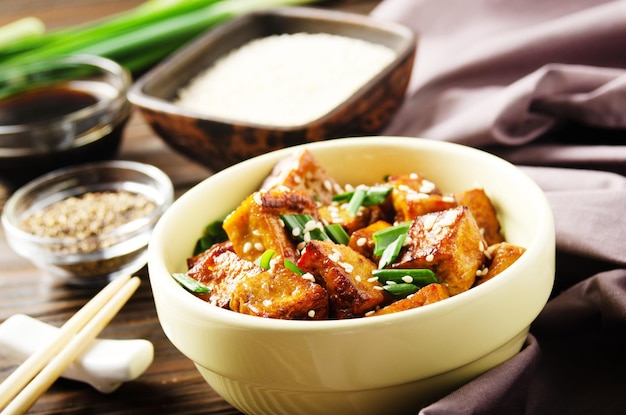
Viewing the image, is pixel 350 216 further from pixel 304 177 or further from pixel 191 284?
pixel 191 284

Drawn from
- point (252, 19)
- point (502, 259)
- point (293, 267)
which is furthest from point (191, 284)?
point (252, 19)

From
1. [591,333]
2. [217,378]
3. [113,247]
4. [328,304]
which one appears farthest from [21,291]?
[591,333]

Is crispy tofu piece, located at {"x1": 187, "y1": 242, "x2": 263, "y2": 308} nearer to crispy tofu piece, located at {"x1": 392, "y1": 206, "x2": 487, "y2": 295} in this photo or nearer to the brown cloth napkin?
crispy tofu piece, located at {"x1": 392, "y1": 206, "x2": 487, "y2": 295}

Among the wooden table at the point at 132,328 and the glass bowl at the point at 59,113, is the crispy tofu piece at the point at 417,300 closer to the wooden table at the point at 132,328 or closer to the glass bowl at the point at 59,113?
the wooden table at the point at 132,328

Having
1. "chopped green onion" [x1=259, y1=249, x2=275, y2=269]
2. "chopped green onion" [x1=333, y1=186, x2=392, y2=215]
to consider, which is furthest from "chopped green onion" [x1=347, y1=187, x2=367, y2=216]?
"chopped green onion" [x1=259, y1=249, x2=275, y2=269]

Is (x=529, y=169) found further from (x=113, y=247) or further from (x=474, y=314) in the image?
(x=113, y=247)

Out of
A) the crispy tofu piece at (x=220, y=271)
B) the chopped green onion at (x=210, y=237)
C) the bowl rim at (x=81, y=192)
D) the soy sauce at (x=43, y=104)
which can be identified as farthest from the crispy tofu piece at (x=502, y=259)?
the soy sauce at (x=43, y=104)

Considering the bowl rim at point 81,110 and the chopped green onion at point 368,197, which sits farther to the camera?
the bowl rim at point 81,110
